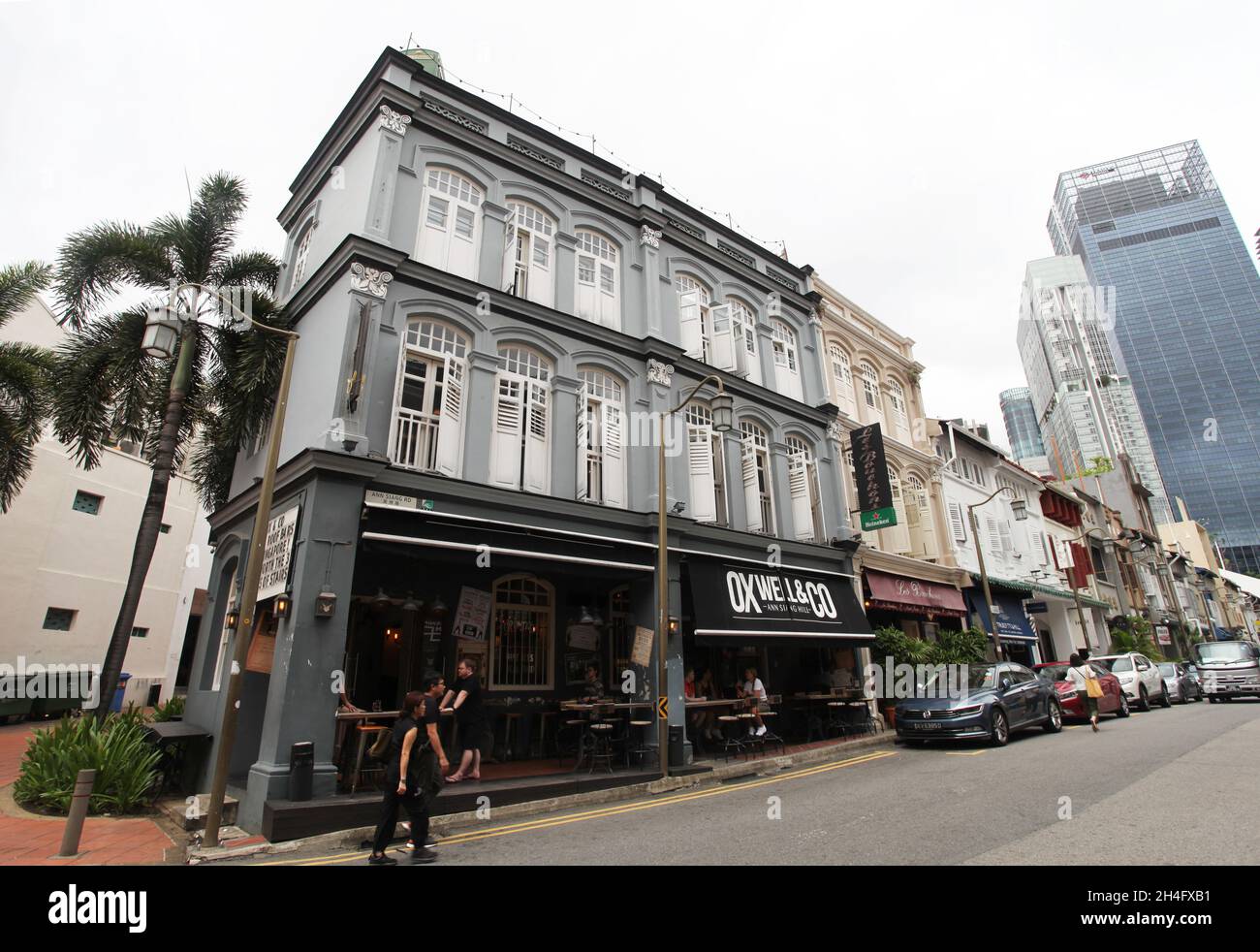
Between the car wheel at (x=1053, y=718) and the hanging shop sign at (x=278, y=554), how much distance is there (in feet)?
54.2

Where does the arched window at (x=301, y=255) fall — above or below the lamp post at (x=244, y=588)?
above

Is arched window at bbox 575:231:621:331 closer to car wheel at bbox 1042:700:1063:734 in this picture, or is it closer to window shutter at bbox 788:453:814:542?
window shutter at bbox 788:453:814:542

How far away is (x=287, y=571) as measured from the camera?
9078 millimetres

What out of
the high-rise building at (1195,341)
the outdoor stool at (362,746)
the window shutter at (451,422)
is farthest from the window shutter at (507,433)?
the high-rise building at (1195,341)

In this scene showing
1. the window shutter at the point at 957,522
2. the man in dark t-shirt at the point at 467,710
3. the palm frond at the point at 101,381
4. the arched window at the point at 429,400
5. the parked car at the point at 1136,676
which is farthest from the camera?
the window shutter at the point at 957,522

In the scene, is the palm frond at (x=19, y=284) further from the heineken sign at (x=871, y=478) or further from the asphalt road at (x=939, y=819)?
the heineken sign at (x=871, y=478)

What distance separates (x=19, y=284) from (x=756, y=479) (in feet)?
62.2

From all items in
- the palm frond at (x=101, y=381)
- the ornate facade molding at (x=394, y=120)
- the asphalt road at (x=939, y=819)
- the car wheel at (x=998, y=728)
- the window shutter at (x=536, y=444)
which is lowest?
the asphalt road at (x=939, y=819)

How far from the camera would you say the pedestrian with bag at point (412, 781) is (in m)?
6.36

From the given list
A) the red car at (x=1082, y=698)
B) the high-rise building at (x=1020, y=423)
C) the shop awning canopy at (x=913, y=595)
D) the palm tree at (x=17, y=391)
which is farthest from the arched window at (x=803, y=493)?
the high-rise building at (x=1020, y=423)

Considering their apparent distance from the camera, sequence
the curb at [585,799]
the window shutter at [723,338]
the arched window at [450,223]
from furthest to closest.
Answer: the window shutter at [723,338], the arched window at [450,223], the curb at [585,799]

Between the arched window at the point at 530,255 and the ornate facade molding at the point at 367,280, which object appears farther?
the arched window at the point at 530,255
